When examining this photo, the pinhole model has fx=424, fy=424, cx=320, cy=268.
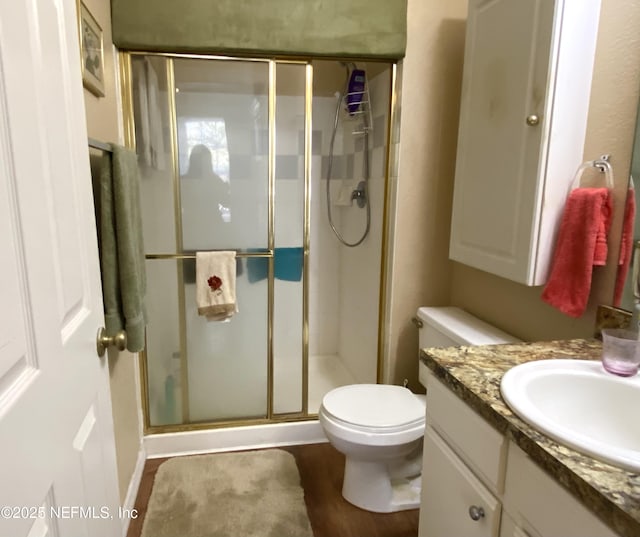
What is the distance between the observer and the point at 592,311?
1.31 metres

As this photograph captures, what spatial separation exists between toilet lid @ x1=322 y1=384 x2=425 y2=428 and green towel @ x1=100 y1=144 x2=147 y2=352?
82cm

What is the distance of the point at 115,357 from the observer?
1651mm

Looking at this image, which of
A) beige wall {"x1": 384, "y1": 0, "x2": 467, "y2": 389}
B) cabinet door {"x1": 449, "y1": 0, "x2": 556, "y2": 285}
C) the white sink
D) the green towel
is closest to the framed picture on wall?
the green towel

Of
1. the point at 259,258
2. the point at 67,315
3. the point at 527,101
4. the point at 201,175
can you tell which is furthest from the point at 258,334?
the point at 527,101

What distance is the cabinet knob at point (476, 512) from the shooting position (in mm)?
937

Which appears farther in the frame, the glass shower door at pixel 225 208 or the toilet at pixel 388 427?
the glass shower door at pixel 225 208

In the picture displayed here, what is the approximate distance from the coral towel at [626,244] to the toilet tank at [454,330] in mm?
455

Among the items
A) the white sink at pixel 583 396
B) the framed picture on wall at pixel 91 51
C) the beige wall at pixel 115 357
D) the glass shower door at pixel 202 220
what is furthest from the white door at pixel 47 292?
the glass shower door at pixel 202 220

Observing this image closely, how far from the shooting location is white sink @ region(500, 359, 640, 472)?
0.96m

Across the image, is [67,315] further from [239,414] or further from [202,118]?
[239,414]

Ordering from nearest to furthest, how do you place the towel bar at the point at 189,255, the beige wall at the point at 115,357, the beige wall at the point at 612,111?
the beige wall at the point at 612,111, the beige wall at the point at 115,357, the towel bar at the point at 189,255

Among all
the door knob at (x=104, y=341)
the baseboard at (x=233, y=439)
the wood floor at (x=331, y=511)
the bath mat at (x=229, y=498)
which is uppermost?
the door knob at (x=104, y=341)

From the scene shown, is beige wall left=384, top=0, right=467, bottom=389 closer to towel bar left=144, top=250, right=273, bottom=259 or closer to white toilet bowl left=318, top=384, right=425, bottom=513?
white toilet bowl left=318, top=384, right=425, bottom=513

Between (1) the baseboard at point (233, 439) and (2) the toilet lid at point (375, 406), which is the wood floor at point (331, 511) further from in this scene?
(2) the toilet lid at point (375, 406)
